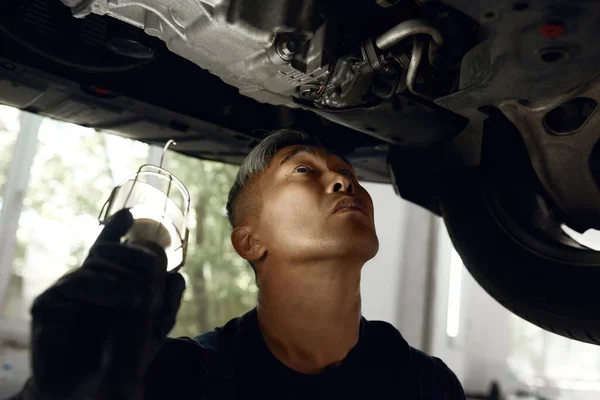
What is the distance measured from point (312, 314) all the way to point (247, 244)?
131 millimetres

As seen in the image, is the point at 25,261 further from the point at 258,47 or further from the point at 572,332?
the point at 572,332

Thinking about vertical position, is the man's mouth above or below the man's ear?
above

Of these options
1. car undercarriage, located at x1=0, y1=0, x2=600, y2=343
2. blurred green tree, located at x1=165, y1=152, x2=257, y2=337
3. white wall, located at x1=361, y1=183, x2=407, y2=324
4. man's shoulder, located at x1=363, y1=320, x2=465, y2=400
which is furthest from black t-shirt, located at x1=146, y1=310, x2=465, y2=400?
white wall, located at x1=361, y1=183, x2=407, y2=324

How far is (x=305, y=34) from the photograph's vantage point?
24.7 inches

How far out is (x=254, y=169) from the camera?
2.50ft

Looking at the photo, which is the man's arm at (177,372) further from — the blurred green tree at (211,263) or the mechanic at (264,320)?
the blurred green tree at (211,263)

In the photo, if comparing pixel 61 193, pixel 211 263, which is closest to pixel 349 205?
pixel 61 193

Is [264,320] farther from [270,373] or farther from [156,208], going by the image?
[156,208]

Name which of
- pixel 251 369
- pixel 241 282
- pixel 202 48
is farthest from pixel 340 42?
pixel 241 282

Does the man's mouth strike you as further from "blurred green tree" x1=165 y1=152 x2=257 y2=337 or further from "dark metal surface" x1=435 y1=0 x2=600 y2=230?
"blurred green tree" x1=165 y1=152 x2=257 y2=337

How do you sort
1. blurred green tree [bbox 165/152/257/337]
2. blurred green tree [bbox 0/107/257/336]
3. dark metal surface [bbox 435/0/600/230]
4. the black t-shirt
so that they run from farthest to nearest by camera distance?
1. blurred green tree [bbox 165/152/257/337]
2. blurred green tree [bbox 0/107/257/336]
3. the black t-shirt
4. dark metal surface [bbox 435/0/600/230]

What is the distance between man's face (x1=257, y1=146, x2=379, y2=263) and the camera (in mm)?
652

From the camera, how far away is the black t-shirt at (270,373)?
A: 0.61m

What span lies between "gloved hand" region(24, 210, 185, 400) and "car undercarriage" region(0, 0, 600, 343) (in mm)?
254
